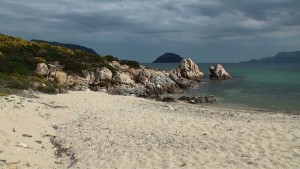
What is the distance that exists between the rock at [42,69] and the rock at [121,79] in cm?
921

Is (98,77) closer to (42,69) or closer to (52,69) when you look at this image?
(52,69)

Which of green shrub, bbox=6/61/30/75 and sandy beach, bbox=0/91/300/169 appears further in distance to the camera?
green shrub, bbox=6/61/30/75

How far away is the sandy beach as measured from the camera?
12.8 metres

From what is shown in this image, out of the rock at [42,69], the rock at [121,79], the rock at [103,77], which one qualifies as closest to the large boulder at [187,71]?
the rock at [121,79]

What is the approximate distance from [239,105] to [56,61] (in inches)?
899

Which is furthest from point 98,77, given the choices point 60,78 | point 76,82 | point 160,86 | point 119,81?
point 160,86

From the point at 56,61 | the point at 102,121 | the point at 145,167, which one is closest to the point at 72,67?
the point at 56,61

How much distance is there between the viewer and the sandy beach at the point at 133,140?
12797mm

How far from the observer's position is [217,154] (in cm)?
1364

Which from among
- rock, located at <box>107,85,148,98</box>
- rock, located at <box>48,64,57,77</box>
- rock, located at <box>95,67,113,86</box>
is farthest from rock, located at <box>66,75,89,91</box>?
rock, located at <box>107,85,148,98</box>

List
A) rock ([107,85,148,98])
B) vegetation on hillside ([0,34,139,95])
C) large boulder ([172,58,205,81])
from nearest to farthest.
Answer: vegetation on hillside ([0,34,139,95]) < rock ([107,85,148,98]) < large boulder ([172,58,205,81])

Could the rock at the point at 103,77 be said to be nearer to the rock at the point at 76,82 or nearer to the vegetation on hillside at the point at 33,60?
the vegetation on hillside at the point at 33,60

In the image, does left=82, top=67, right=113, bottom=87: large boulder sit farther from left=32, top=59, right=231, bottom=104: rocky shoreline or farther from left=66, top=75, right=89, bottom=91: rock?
left=66, top=75, right=89, bottom=91: rock

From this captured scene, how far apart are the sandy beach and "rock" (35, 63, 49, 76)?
1785cm
